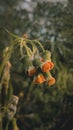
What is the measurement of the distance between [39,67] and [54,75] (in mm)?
823

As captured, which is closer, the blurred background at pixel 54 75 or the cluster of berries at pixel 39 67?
the cluster of berries at pixel 39 67

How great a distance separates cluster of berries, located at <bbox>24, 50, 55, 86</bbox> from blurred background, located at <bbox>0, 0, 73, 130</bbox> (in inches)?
25.4

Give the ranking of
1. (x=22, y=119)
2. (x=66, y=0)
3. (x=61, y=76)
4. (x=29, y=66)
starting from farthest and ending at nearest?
(x=22, y=119) → (x=66, y=0) → (x=61, y=76) → (x=29, y=66)

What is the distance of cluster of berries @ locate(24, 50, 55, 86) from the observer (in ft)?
5.63

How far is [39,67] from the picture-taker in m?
1.74

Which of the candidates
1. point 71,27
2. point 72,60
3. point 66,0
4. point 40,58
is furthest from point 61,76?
point 40,58

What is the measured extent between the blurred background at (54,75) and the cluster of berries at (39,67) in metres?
0.65

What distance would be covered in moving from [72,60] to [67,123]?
14.4 inches

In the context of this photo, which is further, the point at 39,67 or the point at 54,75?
the point at 54,75

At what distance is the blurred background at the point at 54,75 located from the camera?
8.78 feet

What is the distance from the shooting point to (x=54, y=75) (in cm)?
256

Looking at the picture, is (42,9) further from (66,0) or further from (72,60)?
(72,60)

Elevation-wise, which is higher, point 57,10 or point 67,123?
point 57,10

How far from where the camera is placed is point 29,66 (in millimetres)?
1728
